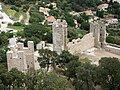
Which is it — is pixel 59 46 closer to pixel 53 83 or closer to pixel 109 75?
pixel 109 75

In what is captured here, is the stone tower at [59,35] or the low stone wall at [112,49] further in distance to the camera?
the low stone wall at [112,49]

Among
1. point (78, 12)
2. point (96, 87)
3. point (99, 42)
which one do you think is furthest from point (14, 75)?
point (78, 12)

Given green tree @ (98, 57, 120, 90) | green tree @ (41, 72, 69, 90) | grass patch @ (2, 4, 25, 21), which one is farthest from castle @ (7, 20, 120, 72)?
grass patch @ (2, 4, 25, 21)

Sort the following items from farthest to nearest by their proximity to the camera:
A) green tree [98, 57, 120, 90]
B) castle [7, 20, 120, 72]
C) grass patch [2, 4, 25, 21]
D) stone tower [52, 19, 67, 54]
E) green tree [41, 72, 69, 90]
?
grass patch [2, 4, 25, 21], stone tower [52, 19, 67, 54], castle [7, 20, 120, 72], green tree [98, 57, 120, 90], green tree [41, 72, 69, 90]

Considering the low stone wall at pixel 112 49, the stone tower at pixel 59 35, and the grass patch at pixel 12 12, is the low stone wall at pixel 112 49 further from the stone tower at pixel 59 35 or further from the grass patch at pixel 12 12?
the grass patch at pixel 12 12

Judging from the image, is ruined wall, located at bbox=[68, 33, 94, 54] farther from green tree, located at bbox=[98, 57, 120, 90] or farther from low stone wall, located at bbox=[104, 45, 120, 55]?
green tree, located at bbox=[98, 57, 120, 90]

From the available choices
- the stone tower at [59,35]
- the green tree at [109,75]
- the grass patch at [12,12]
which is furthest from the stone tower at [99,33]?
the grass patch at [12,12]

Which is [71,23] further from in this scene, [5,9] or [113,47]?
[113,47]
